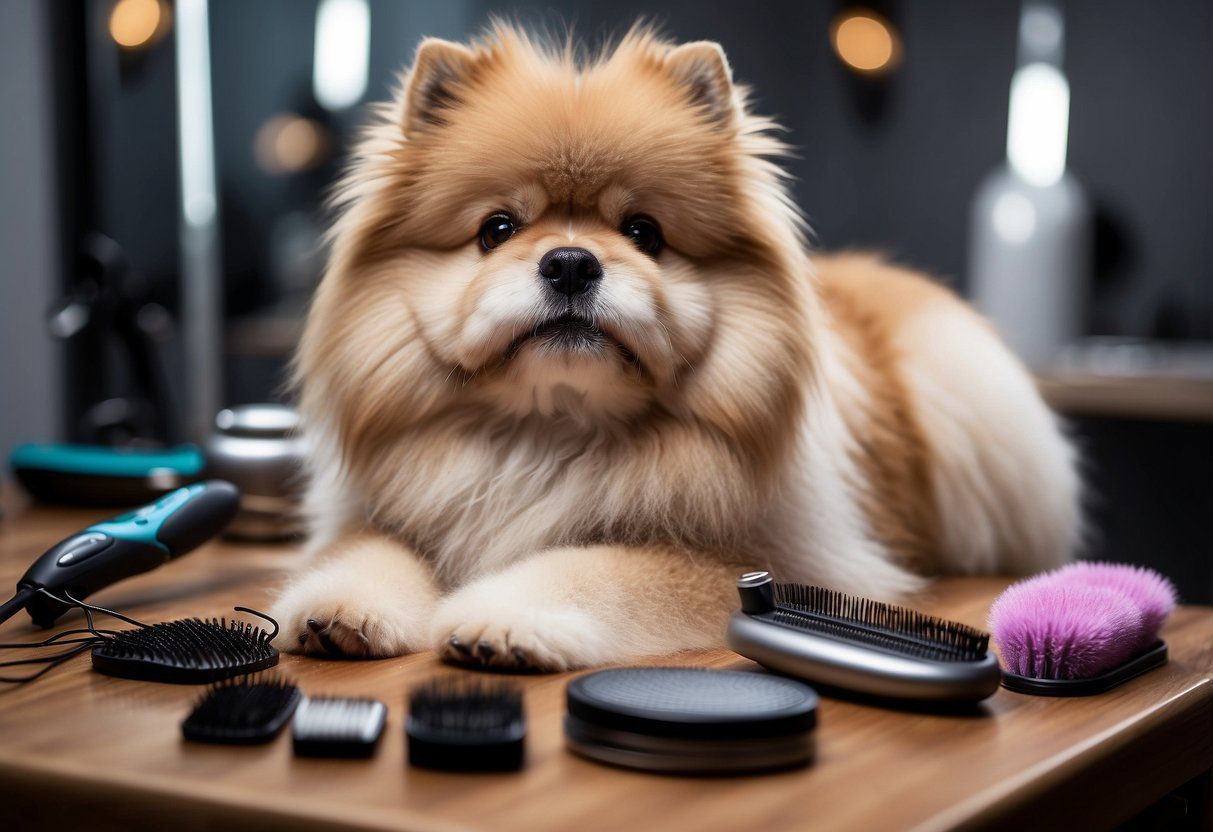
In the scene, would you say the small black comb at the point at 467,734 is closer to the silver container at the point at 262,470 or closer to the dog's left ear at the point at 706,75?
the dog's left ear at the point at 706,75

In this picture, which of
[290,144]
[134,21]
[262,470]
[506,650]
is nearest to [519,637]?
[506,650]

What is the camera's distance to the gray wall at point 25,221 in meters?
3.37

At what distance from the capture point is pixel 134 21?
2.72m

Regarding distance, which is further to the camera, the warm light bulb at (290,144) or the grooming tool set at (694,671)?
the warm light bulb at (290,144)

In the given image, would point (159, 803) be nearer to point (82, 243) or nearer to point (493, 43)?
point (493, 43)

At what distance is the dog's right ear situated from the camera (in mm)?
1298

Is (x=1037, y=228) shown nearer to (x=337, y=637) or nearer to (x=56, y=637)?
(x=337, y=637)

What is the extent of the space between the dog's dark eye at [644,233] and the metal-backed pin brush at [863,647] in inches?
17.1

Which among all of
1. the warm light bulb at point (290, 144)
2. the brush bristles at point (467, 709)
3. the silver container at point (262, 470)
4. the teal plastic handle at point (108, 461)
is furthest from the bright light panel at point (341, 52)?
the brush bristles at point (467, 709)

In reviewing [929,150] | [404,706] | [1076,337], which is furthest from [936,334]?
[929,150]

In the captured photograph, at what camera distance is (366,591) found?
1091 mm

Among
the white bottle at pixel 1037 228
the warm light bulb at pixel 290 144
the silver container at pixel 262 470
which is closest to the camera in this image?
the silver container at pixel 262 470

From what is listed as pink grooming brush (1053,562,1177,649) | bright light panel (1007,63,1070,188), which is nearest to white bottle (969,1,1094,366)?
bright light panel (1007,63,1070,188)

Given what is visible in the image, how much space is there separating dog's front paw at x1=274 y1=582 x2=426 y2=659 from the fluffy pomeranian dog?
0.01m
